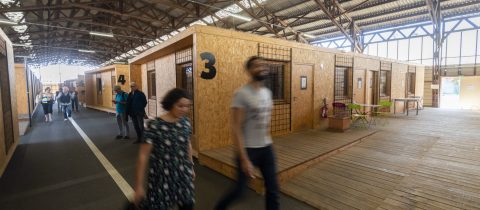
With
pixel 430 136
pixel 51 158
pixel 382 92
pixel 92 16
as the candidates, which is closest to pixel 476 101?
pixel 382 92

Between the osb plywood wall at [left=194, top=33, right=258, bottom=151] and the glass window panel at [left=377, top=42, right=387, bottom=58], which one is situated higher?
the glass window panel at [left=377, top=42, right=387, bottom=58]

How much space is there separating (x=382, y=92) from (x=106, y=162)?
425 inches

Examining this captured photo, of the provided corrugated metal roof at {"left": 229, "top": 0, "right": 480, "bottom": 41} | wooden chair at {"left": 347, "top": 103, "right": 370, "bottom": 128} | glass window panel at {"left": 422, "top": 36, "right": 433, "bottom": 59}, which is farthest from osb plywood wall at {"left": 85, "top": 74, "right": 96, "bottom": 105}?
glass window panel at {"left": 422, "top": 36, "right": 433, "bottom": 59}

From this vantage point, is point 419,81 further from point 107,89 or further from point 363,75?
point 107,89

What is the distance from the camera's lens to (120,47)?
79.8 ft

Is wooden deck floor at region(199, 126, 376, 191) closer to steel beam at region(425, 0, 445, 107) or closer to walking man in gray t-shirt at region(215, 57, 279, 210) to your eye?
walking man in gray t-shirt at region(215, 57, 279, 210)

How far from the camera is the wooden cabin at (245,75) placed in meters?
4.65

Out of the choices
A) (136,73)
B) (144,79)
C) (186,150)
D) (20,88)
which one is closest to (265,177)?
(186,150)

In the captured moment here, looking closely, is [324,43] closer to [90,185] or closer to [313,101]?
[313,101]

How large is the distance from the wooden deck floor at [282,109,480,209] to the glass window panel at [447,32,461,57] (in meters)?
13.0

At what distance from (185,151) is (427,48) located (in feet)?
64.4

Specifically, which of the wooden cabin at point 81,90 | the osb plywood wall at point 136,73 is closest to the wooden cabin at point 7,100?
the osb plywood wall at point 136,73

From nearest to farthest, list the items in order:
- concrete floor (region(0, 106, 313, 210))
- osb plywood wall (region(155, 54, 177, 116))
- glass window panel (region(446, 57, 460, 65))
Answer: concrete floor (region(0, 106, 313, 210)), osb plywood wall (region(155, 54, 177, 116)), glass window panel (region(446, 57, 460, 65))

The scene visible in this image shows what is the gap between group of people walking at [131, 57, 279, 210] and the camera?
1599mm
